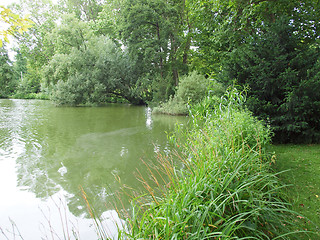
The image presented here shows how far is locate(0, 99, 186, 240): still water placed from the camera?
2.99m

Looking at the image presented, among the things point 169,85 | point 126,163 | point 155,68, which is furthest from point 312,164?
point 155,68

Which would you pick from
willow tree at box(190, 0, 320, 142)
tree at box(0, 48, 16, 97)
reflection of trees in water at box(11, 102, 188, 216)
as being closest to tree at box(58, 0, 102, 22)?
tree at box(0, 48, 16, 97)

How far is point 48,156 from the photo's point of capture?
5.80m

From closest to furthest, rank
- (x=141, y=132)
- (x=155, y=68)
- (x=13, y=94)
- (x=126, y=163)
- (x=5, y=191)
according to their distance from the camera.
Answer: (x=5, y=191) < (x=126, y=163) < (x=141, y=132) < (x=155, y=68) < (x=13, y=94)

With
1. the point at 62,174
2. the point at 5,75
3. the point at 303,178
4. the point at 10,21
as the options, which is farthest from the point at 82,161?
the point at 5,75

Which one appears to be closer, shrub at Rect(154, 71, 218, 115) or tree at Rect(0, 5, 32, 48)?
tree at Rect(0, 5, 32, 48)

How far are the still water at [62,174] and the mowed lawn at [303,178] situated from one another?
217cm

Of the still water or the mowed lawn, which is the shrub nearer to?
the still water

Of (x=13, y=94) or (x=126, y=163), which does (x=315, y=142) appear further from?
(x=13, y=94)

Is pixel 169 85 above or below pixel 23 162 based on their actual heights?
above

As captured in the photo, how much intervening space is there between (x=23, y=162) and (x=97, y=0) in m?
33.8

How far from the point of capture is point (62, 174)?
15.0 feet

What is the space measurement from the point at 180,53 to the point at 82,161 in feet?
53.8

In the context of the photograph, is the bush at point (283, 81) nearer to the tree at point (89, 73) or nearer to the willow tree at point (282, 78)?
the willow tree at point (282, 78)
